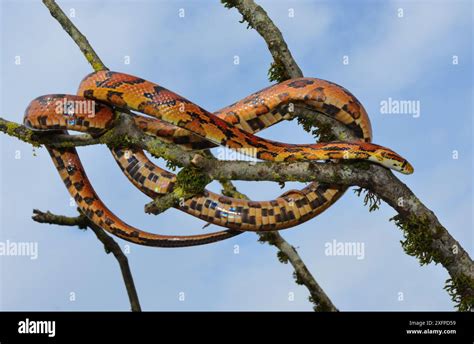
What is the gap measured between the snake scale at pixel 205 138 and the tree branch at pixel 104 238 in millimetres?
984

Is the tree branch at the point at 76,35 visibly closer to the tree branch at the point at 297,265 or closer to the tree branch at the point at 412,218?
the tree branch at the point at 412,218

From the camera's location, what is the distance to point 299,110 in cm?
892

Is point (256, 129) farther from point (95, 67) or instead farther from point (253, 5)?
point (95, 67)

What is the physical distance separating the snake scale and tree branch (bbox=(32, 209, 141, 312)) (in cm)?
98

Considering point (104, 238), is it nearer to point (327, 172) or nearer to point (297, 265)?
point (297, 265)

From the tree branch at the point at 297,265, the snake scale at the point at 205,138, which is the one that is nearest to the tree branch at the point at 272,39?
the snake scale at the point at 205,138

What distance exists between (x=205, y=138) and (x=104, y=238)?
114 inches

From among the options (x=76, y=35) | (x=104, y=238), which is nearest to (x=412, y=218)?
(x=104, y=238)

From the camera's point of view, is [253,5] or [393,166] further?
[253,5]

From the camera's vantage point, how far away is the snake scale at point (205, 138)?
7969mm
